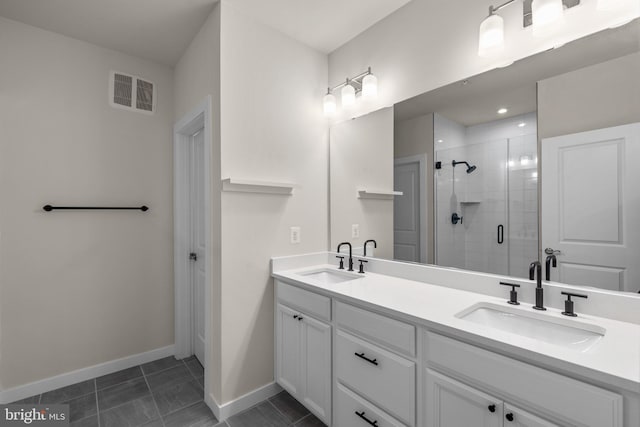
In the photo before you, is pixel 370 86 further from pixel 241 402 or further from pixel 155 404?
pixel 155 404

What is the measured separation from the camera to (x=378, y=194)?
7.00 ft

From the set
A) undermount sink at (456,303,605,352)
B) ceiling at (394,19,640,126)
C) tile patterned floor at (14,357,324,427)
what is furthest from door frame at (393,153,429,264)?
tile patterned floor at (14,357,324,427)

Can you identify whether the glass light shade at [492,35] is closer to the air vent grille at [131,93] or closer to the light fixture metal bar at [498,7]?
the light fixture metal bar at [498,7]

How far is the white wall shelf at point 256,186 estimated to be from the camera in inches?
73.1

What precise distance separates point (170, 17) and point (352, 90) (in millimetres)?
1347

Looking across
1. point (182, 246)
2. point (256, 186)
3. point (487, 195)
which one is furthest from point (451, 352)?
point (182, 246)

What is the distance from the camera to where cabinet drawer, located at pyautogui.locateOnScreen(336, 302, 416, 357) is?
1.26 metres

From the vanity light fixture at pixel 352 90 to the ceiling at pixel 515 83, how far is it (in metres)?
0.30

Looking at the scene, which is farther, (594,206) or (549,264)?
(549,264)

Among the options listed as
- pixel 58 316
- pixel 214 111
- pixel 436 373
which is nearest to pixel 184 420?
pixel 58 316

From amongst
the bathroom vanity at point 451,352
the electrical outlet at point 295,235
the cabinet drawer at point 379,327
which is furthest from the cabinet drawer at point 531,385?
the electrical outlet at point 295,235

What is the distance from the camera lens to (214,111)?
76.7 inches

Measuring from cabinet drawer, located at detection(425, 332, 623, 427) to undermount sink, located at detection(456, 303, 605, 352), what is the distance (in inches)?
7.6

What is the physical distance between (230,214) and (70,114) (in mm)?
1558
